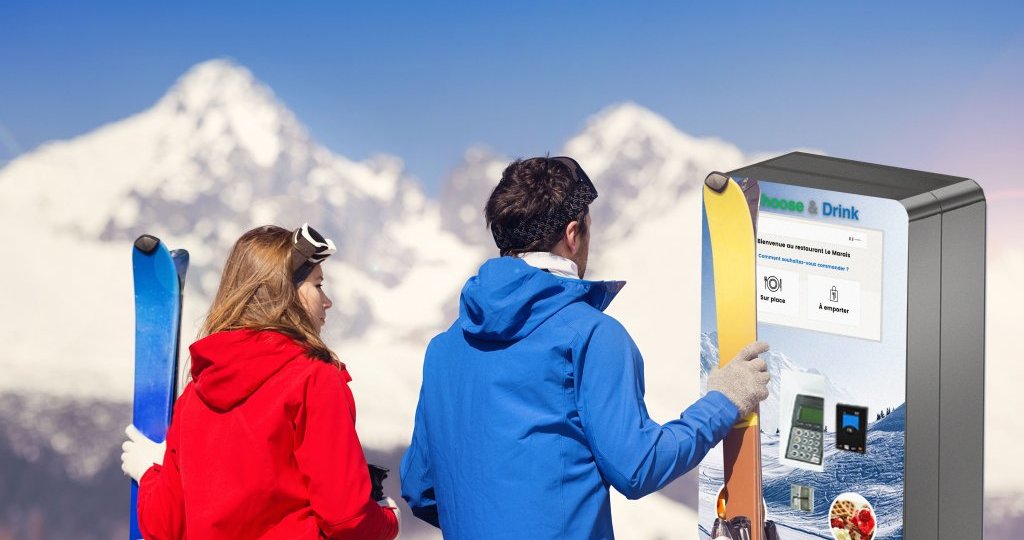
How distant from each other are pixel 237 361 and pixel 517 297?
0.59 m

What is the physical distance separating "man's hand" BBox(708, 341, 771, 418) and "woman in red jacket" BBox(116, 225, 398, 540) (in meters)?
0.76

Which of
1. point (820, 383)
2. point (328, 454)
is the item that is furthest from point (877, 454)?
point (328, 454)

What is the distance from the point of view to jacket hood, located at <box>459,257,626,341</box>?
7.11 feet

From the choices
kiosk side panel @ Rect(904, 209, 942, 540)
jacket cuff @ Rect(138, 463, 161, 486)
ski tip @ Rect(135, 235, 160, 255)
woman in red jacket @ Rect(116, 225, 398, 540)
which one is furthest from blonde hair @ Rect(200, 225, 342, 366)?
kiosk side panel @ Rect(904, 209, 942, 540)

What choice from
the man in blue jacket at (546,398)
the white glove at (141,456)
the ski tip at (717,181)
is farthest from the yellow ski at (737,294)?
the white glove at (141,456)

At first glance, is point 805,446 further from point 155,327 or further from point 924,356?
point 155,327

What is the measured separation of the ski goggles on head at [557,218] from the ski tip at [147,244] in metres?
1.17

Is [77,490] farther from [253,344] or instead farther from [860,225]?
[860,225]

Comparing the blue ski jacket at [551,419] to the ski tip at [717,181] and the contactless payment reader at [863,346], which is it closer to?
the contactless payment reader at [863,346]

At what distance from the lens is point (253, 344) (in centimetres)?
227

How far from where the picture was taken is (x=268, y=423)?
2.23m

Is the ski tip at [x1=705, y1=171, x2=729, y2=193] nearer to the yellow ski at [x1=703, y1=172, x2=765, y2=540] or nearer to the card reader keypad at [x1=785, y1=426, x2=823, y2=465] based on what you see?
the yellow ski at [x1=703, y1=172, x2=765, y2=540]

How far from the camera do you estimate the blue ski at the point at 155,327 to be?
9.72 ft

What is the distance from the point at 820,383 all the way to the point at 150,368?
1.73 m
